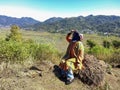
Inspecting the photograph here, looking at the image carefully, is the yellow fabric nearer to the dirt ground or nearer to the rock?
the rock

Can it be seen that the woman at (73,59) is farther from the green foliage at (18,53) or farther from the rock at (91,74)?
the green foliage at (18,53)

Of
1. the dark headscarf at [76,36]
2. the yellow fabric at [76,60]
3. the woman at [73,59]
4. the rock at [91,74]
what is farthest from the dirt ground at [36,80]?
the dark headscarf at [76,36]

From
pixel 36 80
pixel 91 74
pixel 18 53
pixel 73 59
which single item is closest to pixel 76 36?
pixel 73 59

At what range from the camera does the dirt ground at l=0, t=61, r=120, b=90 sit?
8.47 m

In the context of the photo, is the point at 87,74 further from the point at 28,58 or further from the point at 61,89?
the point at 28,58

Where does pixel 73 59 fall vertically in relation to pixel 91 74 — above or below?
above

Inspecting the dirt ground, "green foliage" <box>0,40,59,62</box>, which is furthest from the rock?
"green foliage" <box>0,40,59,62</box>

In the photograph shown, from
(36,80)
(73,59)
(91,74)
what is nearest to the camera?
(36,80)

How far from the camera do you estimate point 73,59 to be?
930 centimetres

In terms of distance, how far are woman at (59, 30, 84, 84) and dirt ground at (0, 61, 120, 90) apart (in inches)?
12.2

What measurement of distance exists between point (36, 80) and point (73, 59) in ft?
4.26

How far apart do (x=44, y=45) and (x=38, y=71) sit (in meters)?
5.43

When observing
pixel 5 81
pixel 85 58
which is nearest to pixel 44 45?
pixel 85 58

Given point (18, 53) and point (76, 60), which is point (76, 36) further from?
point (18, 53)
